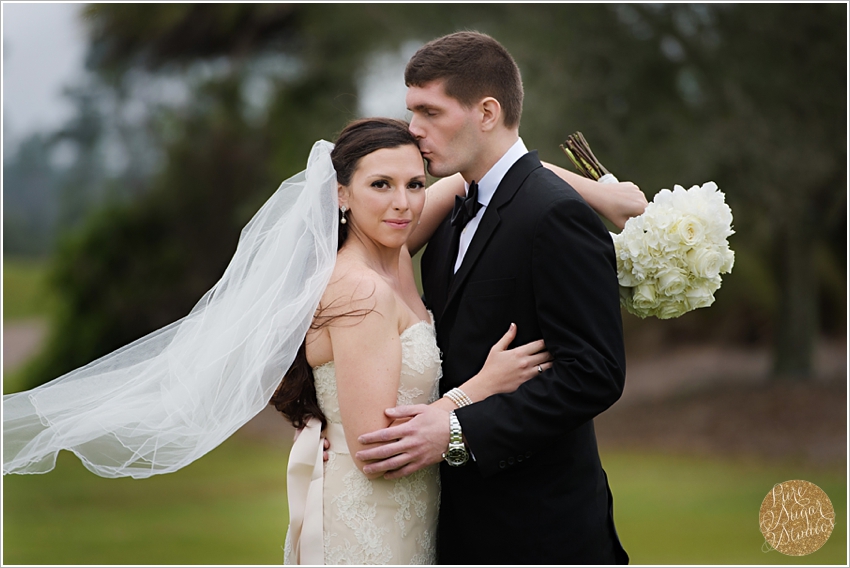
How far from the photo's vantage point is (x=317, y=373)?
3.10 metres

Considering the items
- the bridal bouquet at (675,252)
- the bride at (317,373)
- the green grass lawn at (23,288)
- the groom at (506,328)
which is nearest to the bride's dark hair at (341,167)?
the bride at (317,373)

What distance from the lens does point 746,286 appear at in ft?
53.1

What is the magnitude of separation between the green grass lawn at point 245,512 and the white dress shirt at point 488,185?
20.5ft

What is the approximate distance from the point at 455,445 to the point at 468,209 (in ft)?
3.09

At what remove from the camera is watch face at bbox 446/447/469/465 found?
2854 mm

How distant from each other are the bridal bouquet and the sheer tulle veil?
3.63 feet

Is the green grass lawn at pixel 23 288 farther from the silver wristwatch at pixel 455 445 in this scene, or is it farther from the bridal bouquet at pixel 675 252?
the bridal bouquet at pixel 675 252

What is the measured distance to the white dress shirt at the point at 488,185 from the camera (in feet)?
10.5

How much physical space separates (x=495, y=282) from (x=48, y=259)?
1350cm

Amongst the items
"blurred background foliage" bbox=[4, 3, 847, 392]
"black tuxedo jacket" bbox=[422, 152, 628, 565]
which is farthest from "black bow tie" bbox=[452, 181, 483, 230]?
"blurred background foliage" bbox=[4, 3, 847, 392]

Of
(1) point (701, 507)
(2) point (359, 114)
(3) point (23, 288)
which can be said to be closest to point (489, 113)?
(1) point (701, 507)

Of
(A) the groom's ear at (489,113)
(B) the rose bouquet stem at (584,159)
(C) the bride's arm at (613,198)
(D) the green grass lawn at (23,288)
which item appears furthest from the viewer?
(D) the green grass lawn at (23,288)

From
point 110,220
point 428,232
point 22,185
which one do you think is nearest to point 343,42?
point 110,220

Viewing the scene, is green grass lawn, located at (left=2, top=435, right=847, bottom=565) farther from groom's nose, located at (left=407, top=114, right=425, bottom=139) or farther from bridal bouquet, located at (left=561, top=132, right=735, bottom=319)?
groom's nose, located at (left=407, top=114, right=425, bottom=139)
